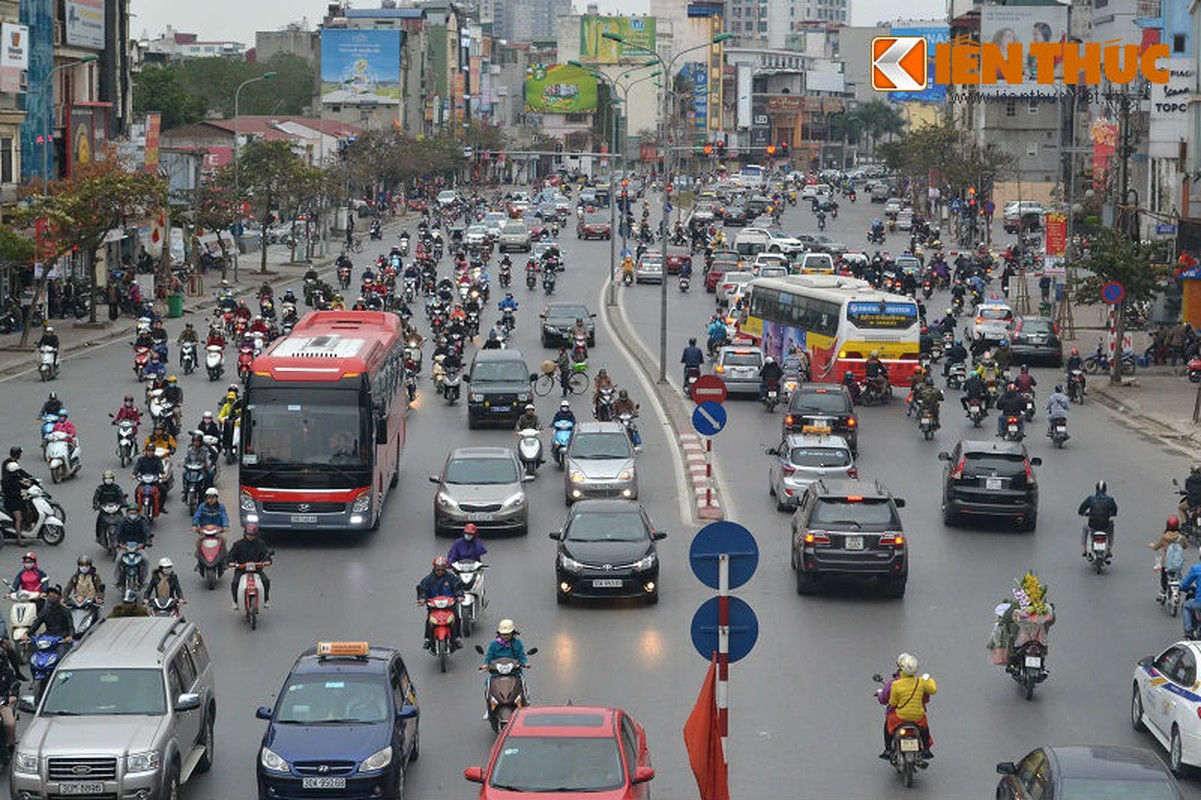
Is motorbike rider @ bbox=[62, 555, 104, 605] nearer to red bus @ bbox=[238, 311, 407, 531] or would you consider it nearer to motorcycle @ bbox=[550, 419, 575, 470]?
red bus @ bbox=[238, 311, 407, 531]

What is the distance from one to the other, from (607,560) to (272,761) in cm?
982

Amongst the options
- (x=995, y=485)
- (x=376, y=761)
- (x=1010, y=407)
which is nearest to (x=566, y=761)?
(x=376, y=761)

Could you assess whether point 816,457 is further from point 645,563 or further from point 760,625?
point 760,625

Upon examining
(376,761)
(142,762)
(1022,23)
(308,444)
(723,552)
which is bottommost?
(376,761)

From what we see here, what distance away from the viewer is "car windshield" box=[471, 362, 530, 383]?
44.3 metres

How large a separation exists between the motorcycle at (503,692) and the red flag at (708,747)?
3513mm

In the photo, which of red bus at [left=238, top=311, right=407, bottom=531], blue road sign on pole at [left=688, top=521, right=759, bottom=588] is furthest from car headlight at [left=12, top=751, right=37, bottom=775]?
red bus at [left=238, top=311, right=407, bottom=531]

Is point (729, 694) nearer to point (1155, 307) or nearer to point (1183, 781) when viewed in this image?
point (1183, 781)

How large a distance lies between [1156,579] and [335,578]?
38.3 feet

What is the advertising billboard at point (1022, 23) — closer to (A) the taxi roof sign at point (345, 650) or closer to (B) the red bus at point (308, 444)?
(B) the red bus at point (308, 444)

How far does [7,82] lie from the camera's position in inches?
2581

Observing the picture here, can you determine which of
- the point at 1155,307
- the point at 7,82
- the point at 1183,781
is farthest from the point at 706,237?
the point at 1183,781

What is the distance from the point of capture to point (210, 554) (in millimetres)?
27766

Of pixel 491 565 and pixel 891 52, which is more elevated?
pixel 891 52
